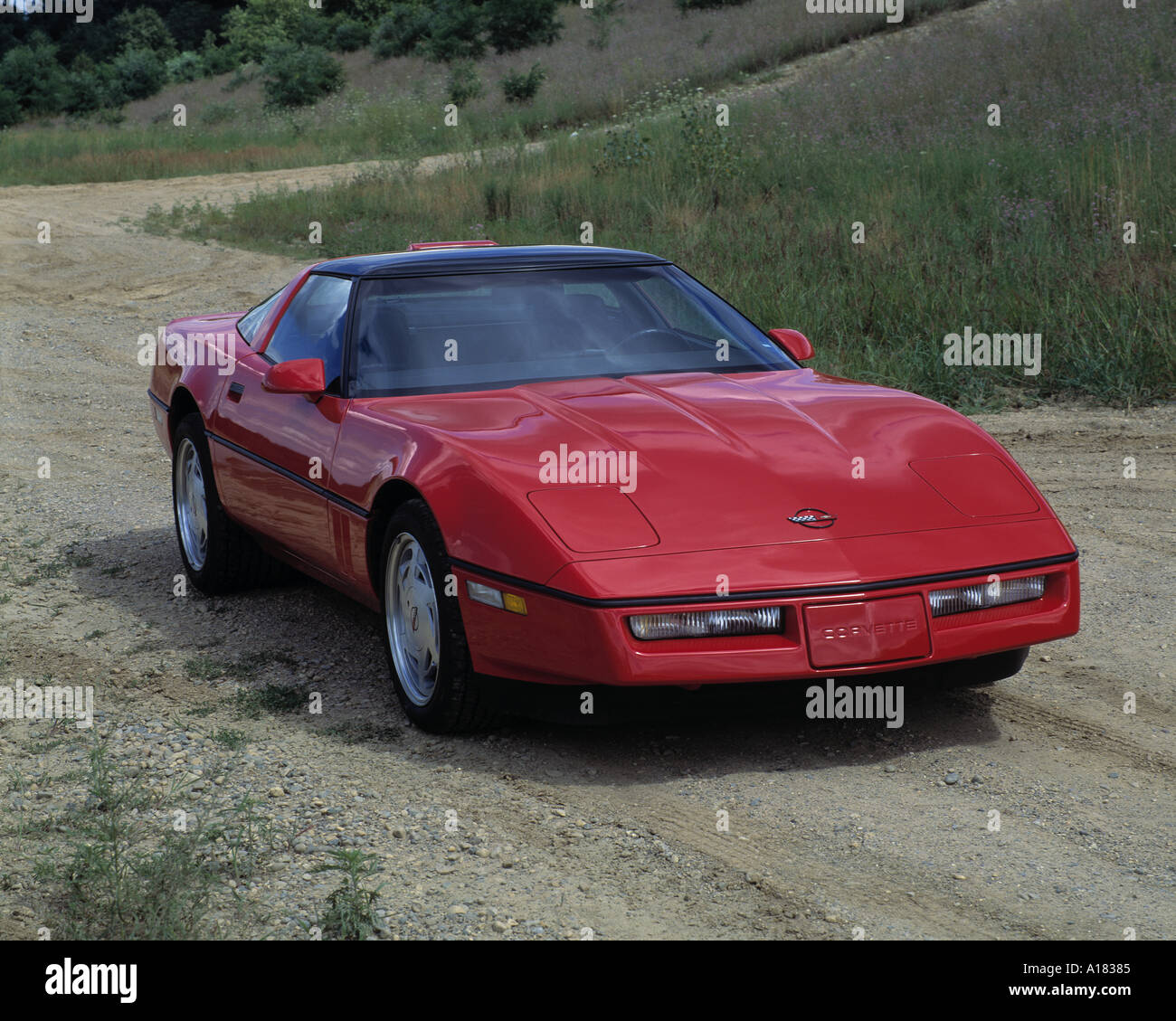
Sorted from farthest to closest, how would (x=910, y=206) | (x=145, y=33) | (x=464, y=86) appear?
(x=145, y=33) < (x=464, y=86) < (x=910, y=206)

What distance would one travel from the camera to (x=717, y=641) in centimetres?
374

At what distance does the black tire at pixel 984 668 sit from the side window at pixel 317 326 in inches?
90.9

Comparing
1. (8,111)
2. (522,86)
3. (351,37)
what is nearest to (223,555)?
(522,86)

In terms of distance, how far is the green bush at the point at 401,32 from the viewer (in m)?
46.7

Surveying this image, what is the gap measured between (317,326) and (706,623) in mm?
2424

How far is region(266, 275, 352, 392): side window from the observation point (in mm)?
5148

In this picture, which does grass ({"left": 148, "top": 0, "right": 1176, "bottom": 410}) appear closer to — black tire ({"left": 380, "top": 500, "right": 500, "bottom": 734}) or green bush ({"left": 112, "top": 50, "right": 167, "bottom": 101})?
black tire ({"left": 380, "top": 500, "right": 500, "bottom": 734})

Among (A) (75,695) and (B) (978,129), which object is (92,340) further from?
(A) (75,695)

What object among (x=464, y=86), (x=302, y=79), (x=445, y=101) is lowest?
(x=445, y=101)

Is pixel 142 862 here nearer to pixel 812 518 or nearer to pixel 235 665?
pixel 235 665

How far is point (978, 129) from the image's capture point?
47.2 ft

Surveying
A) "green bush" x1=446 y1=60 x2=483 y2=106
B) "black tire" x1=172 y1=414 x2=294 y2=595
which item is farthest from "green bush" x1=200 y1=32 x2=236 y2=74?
"black tire" x1=172 y1=414 x2=294 y2=595

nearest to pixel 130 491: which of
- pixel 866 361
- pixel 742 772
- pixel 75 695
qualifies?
pixel 75 695

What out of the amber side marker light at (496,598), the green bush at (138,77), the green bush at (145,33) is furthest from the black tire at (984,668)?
the green bush at (145,33)
